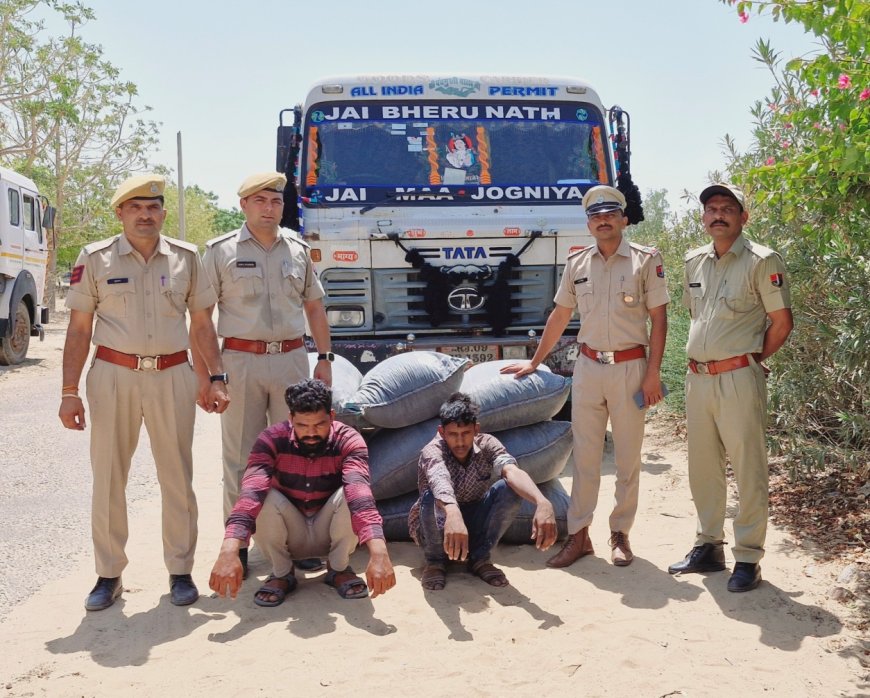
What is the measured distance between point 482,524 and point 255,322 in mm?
1483

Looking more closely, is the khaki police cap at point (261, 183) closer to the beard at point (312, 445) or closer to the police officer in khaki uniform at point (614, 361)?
the beard at point (312, 445)

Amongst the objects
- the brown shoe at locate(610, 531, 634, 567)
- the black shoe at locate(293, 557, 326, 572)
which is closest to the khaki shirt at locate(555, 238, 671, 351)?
the brown shoe at locate(610, 531, 634, 567)

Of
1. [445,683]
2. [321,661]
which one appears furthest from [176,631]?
[445,683]

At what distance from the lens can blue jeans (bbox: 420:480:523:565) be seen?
13.9 feet

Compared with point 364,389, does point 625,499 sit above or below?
below

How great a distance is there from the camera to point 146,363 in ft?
13.2

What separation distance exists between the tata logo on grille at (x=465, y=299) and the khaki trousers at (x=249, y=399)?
94.2 inches

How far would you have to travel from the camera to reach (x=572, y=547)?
4.53 meters

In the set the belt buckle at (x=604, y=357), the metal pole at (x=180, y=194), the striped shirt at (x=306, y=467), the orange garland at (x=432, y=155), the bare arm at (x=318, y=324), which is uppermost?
the metal pole at (x=180, y=194)

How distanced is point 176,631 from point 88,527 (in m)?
1.81

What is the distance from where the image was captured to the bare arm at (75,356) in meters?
3.96

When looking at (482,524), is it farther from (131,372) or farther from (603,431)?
(131,372)

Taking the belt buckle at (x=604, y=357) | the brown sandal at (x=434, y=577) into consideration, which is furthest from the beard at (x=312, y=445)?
the belt buckle at (x=604, y=357)

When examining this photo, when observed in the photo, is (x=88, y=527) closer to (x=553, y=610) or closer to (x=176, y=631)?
(x=176, y=631)
